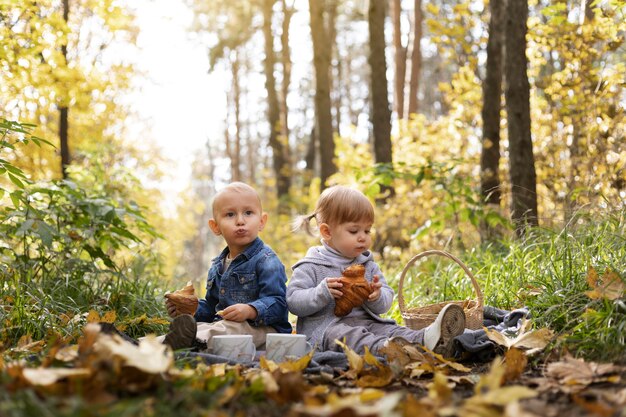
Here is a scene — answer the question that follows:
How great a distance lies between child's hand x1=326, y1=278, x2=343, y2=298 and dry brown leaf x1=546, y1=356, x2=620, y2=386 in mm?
1162

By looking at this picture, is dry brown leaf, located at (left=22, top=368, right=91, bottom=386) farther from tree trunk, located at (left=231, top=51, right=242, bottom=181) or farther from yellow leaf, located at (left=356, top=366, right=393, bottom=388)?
tree trunk, located at (left=231, top=51, right=242, bottom=181)

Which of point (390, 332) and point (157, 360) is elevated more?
point (157, 360)

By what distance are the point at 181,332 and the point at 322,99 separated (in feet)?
27.4

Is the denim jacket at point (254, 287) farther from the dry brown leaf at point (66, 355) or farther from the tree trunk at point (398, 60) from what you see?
the tree trunk at point (398, 60)

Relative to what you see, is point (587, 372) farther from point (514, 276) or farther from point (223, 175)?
point (223, 175)

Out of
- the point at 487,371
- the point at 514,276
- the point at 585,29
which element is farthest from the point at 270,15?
the point at 487,371

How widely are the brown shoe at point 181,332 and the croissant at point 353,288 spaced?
81 cm

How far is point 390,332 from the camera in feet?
11.9

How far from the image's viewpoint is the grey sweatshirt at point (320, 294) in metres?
3.57

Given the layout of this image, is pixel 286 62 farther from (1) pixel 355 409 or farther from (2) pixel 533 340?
(1) pixel 355 409

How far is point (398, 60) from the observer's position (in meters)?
15.2

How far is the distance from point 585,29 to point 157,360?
6364mm

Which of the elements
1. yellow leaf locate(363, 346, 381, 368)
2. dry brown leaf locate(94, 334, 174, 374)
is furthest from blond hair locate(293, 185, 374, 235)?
dry brown leaf locate(94, 334, 174, 374)

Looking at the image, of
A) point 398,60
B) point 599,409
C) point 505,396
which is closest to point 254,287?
point 505,396
